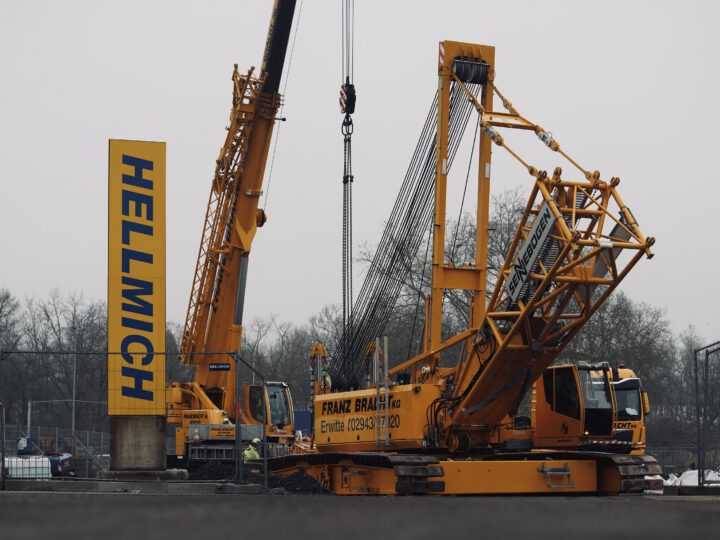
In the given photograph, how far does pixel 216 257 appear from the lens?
2853cm

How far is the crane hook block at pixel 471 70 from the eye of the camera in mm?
21406

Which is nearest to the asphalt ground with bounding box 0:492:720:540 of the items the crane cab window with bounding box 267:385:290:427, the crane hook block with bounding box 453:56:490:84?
the crane hook block with bounding box 453:56:490:84

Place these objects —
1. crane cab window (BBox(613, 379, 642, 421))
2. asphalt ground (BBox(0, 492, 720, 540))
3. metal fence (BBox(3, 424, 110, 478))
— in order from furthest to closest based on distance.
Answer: metal fence (BBox(3, 424, 110, 478)), crane cab window (BBox(613, 379, 642, 421)), asphalt ground (BBox(0, 492, 720, 540))

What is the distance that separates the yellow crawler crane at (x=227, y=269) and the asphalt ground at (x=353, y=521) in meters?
16.2

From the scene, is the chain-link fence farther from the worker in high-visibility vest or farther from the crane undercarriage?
the crane undercarriage

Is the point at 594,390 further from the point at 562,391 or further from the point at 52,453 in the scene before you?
the point at 52,453

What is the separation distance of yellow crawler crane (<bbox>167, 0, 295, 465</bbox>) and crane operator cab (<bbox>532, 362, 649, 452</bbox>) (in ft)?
30.0

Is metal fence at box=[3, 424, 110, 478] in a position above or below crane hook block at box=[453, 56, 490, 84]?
below

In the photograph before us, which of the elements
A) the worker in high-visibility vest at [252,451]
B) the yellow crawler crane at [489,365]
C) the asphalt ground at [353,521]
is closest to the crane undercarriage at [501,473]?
the yellow crawler crane at [489,365]

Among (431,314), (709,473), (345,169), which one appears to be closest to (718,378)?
(709,473)

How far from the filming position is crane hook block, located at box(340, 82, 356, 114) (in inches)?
1074

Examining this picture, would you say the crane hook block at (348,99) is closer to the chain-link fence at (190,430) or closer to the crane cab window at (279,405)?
the chain-link fence at (190,430)

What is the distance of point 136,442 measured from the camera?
72.1 ft

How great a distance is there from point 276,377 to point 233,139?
197 ft
